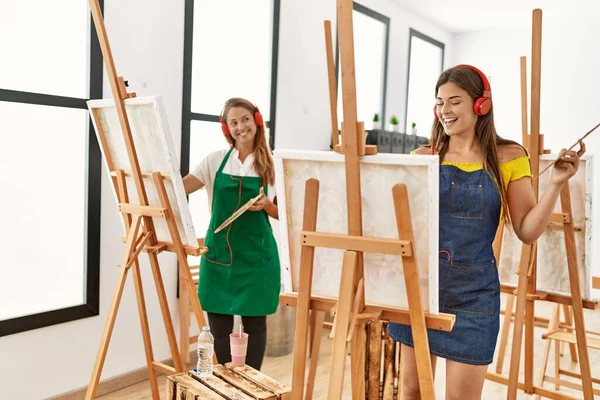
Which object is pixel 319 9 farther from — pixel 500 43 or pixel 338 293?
pixel 338 293

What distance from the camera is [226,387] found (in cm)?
184

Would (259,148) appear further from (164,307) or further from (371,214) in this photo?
(371,214)

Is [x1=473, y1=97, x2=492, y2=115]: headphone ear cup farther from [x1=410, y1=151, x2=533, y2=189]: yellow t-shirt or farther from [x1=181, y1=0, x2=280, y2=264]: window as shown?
[x1=181, y1=0, x2=280, y2=264]: window

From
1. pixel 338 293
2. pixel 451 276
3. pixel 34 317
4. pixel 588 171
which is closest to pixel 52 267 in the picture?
pixel 34 317

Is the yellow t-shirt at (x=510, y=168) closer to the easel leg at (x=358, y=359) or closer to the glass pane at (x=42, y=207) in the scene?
the easel leg at (x=358, y=359)

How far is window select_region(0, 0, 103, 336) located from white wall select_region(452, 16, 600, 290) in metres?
4.50

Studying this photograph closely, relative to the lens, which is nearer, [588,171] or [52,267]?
[588,171]

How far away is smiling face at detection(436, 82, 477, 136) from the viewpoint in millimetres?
1659

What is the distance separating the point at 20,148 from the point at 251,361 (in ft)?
4.77

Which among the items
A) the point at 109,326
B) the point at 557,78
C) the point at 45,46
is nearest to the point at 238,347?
the point at 109,326

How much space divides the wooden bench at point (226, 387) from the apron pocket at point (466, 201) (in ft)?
2.53

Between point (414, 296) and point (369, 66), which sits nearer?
point (414, 296)

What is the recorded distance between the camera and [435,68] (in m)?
6.32

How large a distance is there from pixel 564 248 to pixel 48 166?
2421 millimetres
